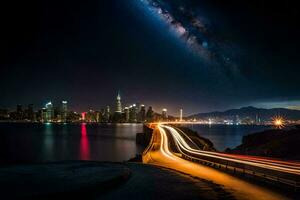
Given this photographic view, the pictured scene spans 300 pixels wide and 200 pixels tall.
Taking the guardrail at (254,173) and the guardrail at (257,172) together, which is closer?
the guardrail at (254,173)

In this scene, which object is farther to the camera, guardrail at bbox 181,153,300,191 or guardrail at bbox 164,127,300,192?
guardrail at bbox 164,127,300,192

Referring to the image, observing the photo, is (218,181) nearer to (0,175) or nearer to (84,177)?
(84,177)

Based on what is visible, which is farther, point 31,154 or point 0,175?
point 31,154

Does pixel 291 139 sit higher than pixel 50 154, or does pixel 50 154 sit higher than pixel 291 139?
pixel 291 139

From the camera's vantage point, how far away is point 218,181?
25141mm

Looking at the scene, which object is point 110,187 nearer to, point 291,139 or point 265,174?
point 265,174

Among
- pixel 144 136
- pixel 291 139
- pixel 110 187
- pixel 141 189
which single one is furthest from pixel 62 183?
pixel 144 136

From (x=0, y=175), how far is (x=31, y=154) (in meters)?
86.2

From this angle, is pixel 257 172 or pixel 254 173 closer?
pixel 254 173

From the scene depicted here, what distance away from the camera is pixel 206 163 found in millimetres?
38500

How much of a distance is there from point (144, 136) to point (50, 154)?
45.0m

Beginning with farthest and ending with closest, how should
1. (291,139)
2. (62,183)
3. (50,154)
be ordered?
(50,154), (291,139), (62,183)

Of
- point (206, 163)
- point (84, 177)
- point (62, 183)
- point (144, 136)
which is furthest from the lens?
point (144, 136)

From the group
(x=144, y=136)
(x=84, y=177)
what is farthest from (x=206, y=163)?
(x=144, y=136)
